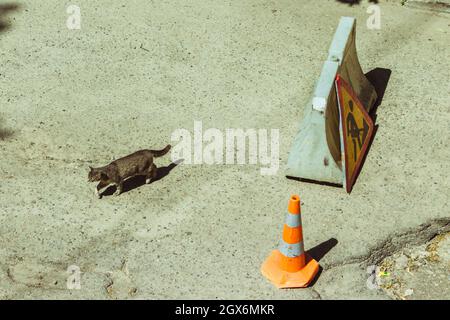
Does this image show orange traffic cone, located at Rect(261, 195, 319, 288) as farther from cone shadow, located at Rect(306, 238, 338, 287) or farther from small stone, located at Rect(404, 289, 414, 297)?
small stone, located at Rect(404, 289, 414, 297)

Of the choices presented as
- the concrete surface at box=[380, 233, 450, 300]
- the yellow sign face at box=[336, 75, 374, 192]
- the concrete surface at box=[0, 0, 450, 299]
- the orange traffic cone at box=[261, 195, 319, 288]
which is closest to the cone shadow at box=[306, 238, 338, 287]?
the concrete surface at box=[0, 0, 450, 299]

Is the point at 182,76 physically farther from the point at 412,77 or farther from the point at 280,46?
the point at 412,77

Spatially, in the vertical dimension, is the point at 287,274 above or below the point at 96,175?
below

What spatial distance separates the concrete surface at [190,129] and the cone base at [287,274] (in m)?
0.07

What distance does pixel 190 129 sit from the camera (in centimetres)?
853

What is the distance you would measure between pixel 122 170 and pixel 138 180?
0.42 meters

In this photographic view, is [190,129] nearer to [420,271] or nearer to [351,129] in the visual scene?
[351,129]

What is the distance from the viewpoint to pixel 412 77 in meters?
9.38

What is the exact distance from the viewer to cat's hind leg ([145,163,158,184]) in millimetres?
7707

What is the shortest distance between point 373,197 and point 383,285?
47.8 inches

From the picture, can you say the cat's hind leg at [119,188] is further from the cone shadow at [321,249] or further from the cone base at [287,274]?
the cone shadow at [321,249]

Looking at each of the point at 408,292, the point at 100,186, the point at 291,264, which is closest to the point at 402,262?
the point at 408,292
